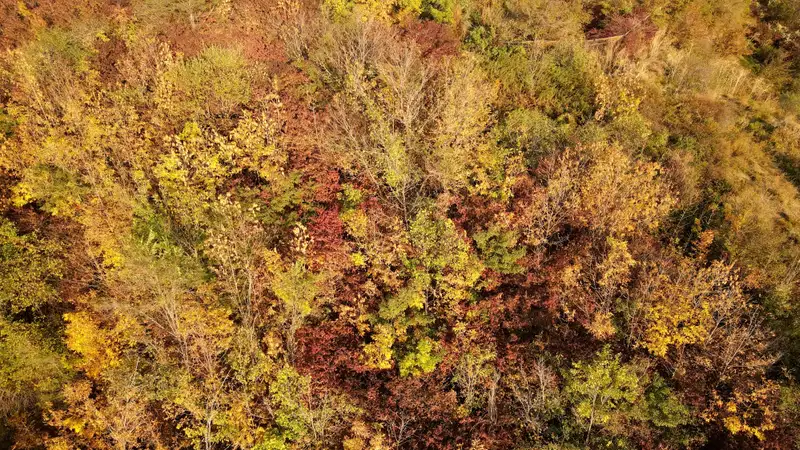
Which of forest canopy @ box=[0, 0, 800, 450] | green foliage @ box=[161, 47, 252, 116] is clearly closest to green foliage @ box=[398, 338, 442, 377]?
forest canopy @ box=[0, 0, 800, 450]

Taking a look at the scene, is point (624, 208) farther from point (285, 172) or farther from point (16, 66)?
point (16, 66)

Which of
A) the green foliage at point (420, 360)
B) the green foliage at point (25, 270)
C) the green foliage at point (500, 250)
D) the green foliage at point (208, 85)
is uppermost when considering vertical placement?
the green foliage at point (208, 85)

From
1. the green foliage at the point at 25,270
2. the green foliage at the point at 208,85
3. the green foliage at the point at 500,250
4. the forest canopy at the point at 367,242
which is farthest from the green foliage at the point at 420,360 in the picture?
the green foliage at the point at 25,270

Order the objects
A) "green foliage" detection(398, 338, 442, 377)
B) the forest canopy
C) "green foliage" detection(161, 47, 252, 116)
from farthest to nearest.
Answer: "green foliage" detection(161, 47, 252, 116)
"green foliage" detection(398, 338, 442, 377)
the forest canopy

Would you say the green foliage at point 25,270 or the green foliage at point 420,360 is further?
the green foliage at point 25,270

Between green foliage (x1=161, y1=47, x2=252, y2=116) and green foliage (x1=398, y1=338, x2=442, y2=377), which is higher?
green foliage (x1=161, y1=47, x2=252, y2=116)

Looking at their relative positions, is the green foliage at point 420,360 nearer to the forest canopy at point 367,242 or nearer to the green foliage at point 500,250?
the forest canopy at point 367,242

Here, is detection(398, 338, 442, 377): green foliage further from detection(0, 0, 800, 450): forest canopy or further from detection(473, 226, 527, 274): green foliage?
detection(473, 226, 527, 274): green foliage

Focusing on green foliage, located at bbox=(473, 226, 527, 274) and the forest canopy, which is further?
green foliage, located at bbox=(473, 226, 527, 274)

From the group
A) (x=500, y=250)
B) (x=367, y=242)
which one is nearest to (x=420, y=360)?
(x=367, y=242)
